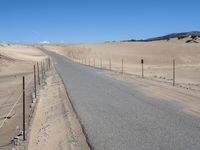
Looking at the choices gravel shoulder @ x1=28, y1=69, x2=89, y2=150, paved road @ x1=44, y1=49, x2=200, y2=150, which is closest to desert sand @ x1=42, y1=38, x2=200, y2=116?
paved road @ x1=44, y1=49, x2=200, y2=150

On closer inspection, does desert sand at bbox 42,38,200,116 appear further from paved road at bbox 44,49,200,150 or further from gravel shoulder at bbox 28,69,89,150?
gravel shoulder at bbox 28,69,89,150

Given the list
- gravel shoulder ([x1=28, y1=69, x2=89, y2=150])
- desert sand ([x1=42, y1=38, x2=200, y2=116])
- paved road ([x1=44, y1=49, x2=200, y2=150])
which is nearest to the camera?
paved road ([x1=44, y1=49, x2=200, y2=150])

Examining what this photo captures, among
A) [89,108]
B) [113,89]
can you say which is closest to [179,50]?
[113,89]

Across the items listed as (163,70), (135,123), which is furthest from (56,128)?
(163,70)

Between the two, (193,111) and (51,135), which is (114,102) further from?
(51,135)

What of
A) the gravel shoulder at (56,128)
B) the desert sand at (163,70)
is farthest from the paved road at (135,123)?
the desert sand at (163,70)

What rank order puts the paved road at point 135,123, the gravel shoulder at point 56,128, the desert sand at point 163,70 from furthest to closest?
the desert sand at point 163,70, the gravel shoulder at point 56,128, the paved road at point 135,123

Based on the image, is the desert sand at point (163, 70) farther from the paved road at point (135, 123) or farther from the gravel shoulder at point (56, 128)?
the gravel shoulder at point (56, 128)

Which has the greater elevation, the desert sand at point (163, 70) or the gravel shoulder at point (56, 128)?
the desert sand at point (163, 70)

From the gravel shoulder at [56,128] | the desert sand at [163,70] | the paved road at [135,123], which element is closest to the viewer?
the paved road at [135,123]

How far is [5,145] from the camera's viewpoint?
11.7 meters

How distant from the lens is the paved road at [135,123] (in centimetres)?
1019

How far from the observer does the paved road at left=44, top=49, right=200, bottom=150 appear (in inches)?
401

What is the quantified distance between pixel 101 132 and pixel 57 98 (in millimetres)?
8803
